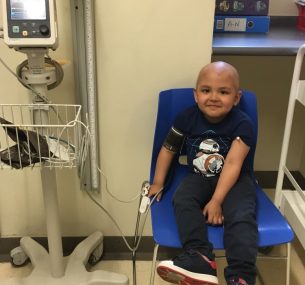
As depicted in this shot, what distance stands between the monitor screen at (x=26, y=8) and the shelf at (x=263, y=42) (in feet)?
2.17

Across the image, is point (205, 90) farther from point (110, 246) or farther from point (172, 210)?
point (110, 246)

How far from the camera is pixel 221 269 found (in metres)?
1.79

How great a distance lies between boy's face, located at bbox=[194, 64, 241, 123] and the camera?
55.6 inches

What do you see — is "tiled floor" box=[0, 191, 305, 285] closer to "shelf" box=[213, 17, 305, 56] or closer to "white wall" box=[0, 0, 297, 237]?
"white wall" box=[0, 0, 297, 237]

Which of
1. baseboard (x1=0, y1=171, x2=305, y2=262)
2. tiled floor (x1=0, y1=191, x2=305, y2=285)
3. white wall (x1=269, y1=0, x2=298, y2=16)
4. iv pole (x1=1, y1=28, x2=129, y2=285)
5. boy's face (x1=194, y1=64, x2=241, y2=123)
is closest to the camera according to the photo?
iv pole (x1=1, y1=28, x2=129, y2=285)

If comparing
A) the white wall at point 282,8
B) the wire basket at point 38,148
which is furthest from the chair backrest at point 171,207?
the white wall at point 282,8

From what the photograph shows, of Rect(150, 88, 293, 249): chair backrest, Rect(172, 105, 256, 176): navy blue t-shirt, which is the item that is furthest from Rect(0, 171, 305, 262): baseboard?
Rect(172, 105, 256, 176): navy blue t-shirt

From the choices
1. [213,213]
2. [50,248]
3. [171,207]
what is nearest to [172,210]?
[171,207]

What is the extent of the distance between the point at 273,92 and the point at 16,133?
1.49 meters

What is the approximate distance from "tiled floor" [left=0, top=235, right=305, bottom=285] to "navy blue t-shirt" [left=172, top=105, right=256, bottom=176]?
505mm

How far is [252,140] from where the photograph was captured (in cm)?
148

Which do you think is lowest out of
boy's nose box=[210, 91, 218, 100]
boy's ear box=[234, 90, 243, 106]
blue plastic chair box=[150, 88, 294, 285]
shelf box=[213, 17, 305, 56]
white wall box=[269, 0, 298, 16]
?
blue plastic chair box=[150, 88, 294, 285]

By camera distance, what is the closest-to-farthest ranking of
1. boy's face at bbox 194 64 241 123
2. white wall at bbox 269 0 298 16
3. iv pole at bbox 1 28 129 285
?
1. iv pole at bbox 1 28 129 285
2. boy's face at bbox 194 64 241 123
3. white wall at bbox 269 0 298 16

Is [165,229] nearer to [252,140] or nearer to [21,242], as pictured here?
[252,140]
